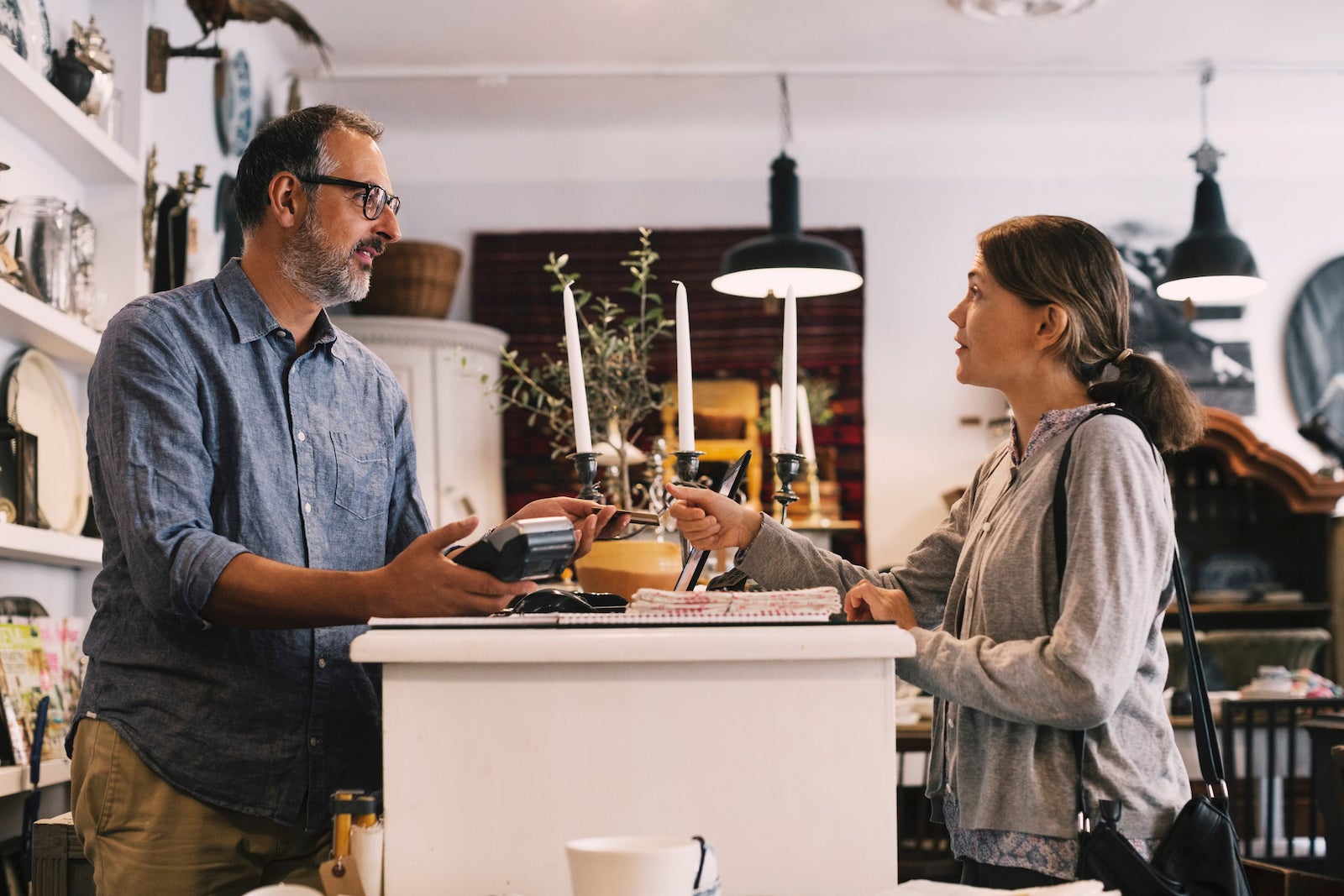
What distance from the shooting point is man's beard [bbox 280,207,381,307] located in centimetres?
171

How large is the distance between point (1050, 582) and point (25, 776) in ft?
6.63

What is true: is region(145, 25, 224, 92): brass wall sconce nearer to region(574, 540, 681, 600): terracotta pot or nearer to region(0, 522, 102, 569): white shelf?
region(0, 522, 102, 569): white shelf

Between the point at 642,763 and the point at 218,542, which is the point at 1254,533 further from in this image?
the point at 218,542

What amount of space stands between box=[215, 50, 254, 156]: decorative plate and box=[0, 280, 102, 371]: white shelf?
177cm

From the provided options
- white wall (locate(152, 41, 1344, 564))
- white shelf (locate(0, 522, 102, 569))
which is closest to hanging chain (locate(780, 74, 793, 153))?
white wall (locate(152, 41, 1344, 564))

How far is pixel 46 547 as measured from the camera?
260cm

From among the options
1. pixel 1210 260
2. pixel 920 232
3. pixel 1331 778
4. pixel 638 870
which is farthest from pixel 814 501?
pixel 638 870

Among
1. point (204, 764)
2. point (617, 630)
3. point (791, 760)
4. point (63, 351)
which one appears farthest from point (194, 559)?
point (63, 351)

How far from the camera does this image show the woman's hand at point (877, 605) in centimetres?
156

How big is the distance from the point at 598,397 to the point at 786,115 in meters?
3.52

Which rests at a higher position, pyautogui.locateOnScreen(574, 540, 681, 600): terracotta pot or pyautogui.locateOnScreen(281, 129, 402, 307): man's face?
pyautogui.locateOnScreen(281, 129, 402, 307): man's face

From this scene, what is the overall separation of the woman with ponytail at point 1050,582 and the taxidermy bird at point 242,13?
279 centimetres

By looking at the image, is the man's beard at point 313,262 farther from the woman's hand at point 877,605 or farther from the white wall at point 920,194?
the white wall at point 920,194

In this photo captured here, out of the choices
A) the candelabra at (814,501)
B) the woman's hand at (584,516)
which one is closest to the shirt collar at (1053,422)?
the woman's hand at (584,516)
